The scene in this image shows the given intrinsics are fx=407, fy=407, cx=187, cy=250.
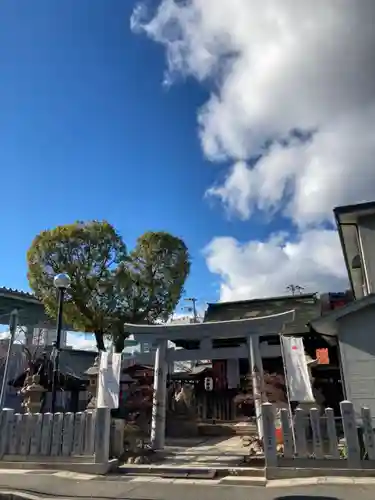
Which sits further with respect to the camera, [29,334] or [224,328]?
[29,334]

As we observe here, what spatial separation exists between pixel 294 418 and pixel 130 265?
16.4 meters

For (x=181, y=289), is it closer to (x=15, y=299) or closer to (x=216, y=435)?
(x=216, y=435)

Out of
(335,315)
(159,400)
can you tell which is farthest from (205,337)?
(335,315)

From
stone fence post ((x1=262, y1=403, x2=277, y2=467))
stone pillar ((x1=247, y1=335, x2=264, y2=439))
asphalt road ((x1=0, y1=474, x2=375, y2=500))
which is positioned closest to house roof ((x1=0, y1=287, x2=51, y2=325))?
stone pillar ((x1=247, y1=335, x2=264, y2=439))

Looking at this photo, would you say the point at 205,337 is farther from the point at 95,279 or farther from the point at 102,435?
the point at 95,279

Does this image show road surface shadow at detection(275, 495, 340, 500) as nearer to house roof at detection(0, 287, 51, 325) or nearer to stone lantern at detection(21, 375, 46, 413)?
stone lantern at detection(21, 375, 46, 413)

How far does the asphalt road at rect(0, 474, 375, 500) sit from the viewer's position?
7340 mm

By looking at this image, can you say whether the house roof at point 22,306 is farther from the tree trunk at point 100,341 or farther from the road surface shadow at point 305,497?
the road surface shadow at point 305,497

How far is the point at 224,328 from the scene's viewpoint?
15.1 m

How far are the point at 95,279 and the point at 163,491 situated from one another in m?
16.0

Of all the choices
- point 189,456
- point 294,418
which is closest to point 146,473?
point 189,456

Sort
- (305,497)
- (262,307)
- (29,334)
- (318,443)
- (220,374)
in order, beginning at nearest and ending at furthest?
(305,497)
(318,443)
(220,374)
(262,307)
(29,334)

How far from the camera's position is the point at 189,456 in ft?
42.6

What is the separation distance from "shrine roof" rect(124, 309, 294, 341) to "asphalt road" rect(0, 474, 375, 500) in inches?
258
